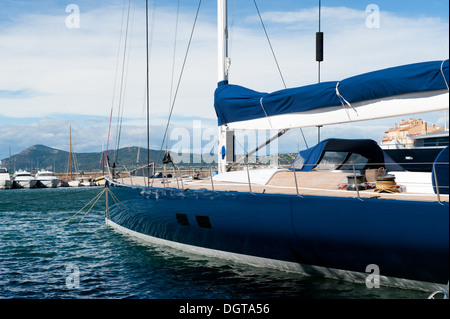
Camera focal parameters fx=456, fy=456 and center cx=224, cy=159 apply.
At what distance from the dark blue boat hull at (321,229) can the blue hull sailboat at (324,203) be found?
0.7 inches

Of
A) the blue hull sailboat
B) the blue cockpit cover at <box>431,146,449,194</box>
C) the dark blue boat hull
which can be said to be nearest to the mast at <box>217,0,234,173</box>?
the blue hull sailboat

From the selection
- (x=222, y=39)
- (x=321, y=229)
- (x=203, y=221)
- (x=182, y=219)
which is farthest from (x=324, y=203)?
(x=222, y=39)

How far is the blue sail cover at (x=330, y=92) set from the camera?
28.0ft

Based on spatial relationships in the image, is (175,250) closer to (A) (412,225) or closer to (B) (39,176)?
(A) (412,225)

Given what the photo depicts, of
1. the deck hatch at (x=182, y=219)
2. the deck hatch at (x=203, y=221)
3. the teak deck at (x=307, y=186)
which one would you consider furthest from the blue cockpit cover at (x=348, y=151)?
the deck hatch at (x=182, y=219)

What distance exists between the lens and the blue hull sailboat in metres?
7.55

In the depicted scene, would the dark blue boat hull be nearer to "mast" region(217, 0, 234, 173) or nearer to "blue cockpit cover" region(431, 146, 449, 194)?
"blue cockpit cover" region(431, 146, 449, 194)

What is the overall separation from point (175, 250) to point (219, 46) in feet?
20.4

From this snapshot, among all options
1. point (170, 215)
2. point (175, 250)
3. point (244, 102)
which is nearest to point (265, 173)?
point (244, 102)

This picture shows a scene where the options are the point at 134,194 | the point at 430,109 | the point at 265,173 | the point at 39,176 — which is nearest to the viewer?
the point at 430,109

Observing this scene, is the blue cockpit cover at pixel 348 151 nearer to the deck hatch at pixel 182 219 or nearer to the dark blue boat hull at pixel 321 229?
the dark blue boat hull at pixel 321 229

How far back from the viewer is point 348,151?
1080 centimetres

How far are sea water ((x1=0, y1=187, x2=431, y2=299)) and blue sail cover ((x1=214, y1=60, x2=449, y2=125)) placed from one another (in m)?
3.72
